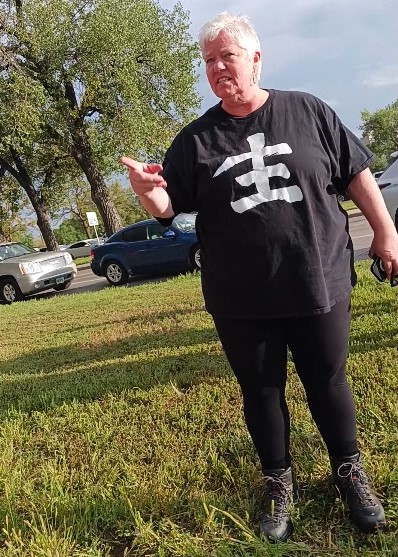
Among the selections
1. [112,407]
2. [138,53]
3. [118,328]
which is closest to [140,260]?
[118,328]

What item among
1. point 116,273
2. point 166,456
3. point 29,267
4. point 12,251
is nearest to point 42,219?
point 12,251

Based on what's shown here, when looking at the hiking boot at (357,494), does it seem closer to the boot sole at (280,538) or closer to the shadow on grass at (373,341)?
the boot sole at (280,538)

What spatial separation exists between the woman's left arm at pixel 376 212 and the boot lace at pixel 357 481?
2.69 ft

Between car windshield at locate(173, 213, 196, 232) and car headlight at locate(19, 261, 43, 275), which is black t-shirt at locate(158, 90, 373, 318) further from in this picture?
car headlight at locate(19, 261, 43, 275)

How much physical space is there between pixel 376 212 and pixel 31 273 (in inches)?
475

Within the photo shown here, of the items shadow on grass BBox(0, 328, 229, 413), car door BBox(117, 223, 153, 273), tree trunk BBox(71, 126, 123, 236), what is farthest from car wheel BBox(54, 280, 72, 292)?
shadow on grass BBox(0, 328, 229, 413)

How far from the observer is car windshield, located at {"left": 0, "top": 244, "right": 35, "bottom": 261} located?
14.1m

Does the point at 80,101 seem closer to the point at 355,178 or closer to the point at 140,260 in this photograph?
the point at 140,260

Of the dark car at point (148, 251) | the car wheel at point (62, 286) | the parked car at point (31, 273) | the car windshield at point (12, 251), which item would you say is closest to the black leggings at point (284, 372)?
the dark car at point (148, 251)

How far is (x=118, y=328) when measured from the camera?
6.29 metres

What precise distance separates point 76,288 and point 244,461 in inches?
501

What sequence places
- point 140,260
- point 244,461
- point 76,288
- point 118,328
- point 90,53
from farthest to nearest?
1. point 90,53
2. point 76,288
3. point 140,260
4. point 118,328
5. point 244,461

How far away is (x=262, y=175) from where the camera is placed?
1.88 m

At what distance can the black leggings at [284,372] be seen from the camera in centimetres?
202
